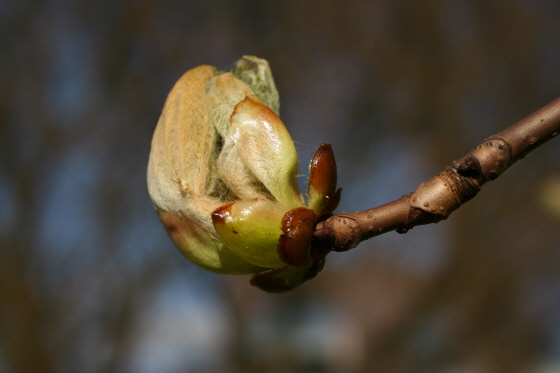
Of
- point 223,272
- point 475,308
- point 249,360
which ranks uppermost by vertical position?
point 223,272

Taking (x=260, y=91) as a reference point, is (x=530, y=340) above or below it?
below

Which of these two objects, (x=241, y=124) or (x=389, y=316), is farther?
(x=389, y=316)

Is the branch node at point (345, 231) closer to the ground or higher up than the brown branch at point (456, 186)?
closer to the ground

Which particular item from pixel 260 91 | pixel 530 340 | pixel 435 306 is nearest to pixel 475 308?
pixel 435 306

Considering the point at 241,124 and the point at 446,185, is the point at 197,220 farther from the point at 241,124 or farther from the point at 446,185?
the point at 446,185

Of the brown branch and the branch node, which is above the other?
the brown branch
